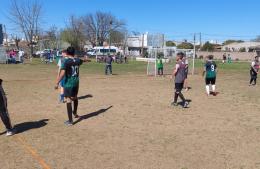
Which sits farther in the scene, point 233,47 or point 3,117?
point 233,47

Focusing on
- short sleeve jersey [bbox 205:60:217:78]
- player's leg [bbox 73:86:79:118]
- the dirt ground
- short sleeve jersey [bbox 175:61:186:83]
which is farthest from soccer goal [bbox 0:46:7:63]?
player's leg [bbox 73:86:79:118]

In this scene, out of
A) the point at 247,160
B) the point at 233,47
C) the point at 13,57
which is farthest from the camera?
the point at 233,47

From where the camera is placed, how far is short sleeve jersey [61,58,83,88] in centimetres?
909

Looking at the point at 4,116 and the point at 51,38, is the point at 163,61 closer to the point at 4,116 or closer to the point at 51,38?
the point at 4,116

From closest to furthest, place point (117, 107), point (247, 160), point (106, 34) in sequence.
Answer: point (247, 160)
point (117, 107)
point (106, 34)

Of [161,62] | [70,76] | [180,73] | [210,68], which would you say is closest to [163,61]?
[161,62]

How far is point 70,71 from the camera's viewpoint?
30.0 ft

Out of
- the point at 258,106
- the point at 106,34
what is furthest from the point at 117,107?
the point at 106,34

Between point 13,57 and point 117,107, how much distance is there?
3618 centimetres

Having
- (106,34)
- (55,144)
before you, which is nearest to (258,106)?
(55,144)

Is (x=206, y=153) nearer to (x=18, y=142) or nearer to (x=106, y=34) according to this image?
(x=18, y=142)

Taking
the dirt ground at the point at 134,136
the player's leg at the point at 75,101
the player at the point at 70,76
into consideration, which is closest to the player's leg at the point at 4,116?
the dirt ground at the point at 134,136

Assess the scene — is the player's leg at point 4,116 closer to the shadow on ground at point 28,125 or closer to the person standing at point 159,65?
the shadow on ground at point 28,125

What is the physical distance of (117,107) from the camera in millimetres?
11906
